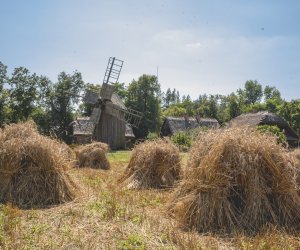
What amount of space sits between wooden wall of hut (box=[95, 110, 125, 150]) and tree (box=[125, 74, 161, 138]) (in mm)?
21037

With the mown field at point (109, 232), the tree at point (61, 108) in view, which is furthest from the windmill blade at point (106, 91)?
the mown field at point (109, 232)

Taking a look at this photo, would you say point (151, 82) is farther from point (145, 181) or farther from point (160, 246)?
point (160, 246)

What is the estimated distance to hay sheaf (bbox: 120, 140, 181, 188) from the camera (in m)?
12.1

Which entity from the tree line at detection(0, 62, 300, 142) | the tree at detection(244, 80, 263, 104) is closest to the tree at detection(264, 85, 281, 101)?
the tree at detection(244, 80, 263, 104)

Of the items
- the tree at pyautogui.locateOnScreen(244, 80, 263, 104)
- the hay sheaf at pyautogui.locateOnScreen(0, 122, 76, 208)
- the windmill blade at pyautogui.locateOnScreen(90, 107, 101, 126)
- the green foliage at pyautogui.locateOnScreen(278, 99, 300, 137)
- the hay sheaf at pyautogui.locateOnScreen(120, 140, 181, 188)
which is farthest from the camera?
the tree at pyautogui.locateOnScreen(244, 80, 263, 104)

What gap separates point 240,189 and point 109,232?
9.22ft

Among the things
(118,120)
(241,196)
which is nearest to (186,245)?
(241,196)

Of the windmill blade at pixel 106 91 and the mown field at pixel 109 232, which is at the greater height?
the windmill blade at pixel 106 91

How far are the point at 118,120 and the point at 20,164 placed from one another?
2889 cm

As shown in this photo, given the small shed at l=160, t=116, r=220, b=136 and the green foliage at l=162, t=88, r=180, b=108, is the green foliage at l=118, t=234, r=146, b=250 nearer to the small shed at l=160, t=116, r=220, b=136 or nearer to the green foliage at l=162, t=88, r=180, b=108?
the small shed at l=160, t=116, r=220, b=136

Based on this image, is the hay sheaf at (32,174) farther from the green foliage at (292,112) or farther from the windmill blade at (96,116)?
the green foliage at (292,112)

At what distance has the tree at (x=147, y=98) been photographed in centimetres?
6100

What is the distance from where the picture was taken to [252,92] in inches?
3819

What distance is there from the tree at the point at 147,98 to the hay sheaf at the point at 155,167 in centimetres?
4714
